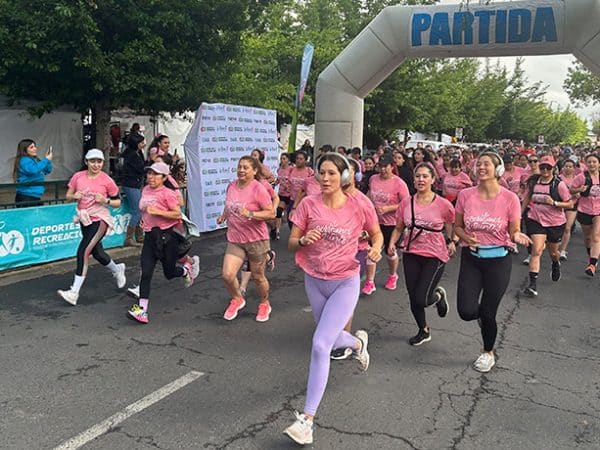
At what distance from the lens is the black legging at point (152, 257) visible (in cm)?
568

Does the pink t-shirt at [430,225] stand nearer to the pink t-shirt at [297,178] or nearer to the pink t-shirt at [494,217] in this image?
the pink t-shirt at [494,217]

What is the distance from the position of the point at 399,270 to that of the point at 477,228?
4.09 m

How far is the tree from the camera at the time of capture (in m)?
8.95

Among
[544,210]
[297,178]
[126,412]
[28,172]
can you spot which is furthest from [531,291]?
[28,172]

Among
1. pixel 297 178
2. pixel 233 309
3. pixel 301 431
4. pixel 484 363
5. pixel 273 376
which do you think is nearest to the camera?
pixel 301 431

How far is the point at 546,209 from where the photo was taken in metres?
7.48

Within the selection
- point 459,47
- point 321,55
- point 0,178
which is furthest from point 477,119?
point 0,178

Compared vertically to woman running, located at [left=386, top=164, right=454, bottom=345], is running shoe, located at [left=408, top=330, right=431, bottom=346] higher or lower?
lower

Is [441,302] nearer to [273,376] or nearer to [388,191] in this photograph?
[388,191]

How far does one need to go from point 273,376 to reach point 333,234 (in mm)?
1390

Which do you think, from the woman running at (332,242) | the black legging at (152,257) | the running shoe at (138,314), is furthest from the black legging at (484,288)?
the running shoe at (138,314)

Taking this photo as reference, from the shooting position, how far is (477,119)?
42.4 meters

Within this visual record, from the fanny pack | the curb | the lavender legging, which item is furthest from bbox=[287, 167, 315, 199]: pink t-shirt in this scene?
the lavender legging

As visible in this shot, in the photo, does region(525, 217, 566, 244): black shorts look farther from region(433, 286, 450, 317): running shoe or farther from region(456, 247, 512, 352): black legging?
region(456, 247, 512, 352): black legging
